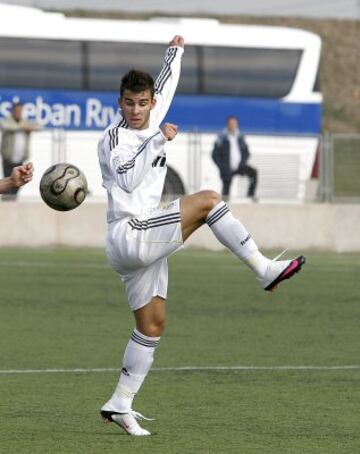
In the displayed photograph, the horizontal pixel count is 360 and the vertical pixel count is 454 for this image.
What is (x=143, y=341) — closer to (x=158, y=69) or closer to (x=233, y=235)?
(x=233, y=235)

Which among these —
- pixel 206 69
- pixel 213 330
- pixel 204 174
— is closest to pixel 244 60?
pixel 206 69

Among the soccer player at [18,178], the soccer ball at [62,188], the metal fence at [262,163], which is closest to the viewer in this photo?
the soccer player at [18,178]

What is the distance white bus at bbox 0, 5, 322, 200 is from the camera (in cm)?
3288

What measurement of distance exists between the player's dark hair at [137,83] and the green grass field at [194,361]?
204 cm

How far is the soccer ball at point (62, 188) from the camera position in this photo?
970cm

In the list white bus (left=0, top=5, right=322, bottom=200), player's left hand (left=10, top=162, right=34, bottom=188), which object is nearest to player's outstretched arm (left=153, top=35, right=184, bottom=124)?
player's left hand (left=10, top=162, right=34, bottom=188)

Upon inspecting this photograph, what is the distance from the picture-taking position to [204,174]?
28453mm

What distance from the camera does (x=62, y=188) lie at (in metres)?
9.70

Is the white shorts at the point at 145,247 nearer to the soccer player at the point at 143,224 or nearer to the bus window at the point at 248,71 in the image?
the soccer player at the point at 143,224

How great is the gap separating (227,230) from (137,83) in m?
1.01

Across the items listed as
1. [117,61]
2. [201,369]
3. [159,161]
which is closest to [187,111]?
[117,61]

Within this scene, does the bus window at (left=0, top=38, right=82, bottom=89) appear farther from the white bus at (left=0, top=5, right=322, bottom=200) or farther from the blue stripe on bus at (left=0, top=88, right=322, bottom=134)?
the blue stripe on bus at (left=0, top=88, right=322, bottom=134)

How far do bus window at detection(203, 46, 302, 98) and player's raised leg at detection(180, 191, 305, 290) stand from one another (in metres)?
25.6

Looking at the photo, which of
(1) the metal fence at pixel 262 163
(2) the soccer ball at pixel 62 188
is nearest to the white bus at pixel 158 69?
(1) the metal fence at pixel 262 163
